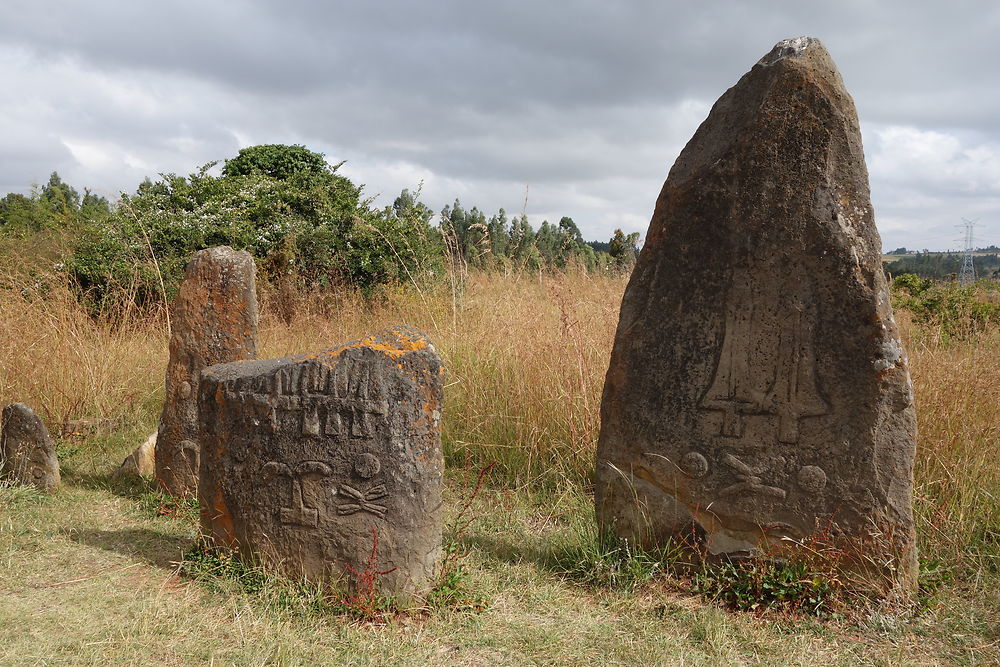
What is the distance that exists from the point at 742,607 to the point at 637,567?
461mm

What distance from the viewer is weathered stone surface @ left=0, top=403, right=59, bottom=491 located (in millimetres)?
4516

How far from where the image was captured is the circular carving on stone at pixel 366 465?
2.98 metres

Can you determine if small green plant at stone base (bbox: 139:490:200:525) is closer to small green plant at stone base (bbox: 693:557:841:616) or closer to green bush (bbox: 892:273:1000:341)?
small green plant at stone base (bbox: 693:557:841:616)

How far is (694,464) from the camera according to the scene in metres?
3.22

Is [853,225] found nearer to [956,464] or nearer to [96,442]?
[956,464]

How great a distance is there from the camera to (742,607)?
3129 millimetres

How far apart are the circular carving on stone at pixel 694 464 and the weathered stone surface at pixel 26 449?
382 cm

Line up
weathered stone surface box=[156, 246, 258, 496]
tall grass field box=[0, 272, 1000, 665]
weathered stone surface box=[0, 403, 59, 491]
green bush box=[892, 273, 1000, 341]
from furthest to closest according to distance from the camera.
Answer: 1. green bush box=[892, 273, 1000, 341]
2. weathered stone surface box=[0, 403, 59, 491]
3. weathered stone surface box=[156, 246, 258, 496]
4. tall grass field box=[0, 272, 1000, 665]

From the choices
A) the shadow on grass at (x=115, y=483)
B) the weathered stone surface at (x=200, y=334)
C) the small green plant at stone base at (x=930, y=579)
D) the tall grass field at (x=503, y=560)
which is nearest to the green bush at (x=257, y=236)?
the tall grass field at (x=503, y=560)

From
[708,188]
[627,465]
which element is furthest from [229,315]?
[708,188]

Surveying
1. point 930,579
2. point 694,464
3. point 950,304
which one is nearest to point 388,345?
point 694,464

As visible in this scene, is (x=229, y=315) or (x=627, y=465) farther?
(x=229, y=315)

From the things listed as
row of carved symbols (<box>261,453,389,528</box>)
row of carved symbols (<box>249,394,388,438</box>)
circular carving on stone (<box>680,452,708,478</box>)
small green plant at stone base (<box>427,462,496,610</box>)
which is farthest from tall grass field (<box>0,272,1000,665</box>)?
row of carved symbols (<box>249,394,388,438</box>)

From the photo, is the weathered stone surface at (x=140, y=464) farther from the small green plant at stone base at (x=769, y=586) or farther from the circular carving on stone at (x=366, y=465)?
the small green plant at stone base at (x=769, y=586)
